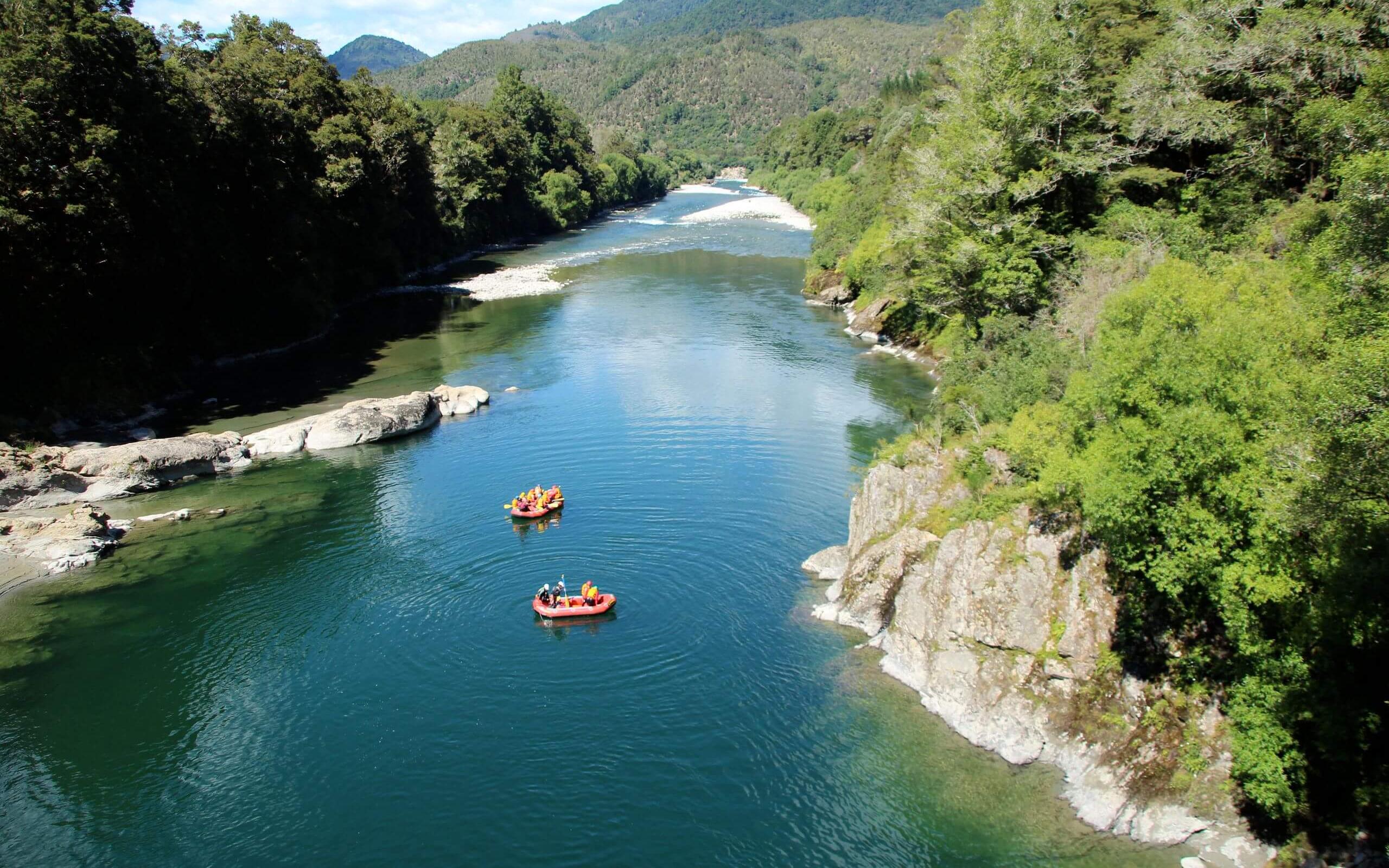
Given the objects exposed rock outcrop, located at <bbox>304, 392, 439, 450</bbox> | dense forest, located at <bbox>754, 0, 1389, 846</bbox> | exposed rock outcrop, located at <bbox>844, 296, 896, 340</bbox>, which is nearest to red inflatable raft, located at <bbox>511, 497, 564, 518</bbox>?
exposed rock outcrop, located at <bbox>304, 392, 439, 450</bbox>

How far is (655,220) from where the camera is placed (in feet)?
530

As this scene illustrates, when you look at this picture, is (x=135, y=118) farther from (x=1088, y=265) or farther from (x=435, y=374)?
(x=1088, y=265)

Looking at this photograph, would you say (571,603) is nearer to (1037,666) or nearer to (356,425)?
(1037,666)

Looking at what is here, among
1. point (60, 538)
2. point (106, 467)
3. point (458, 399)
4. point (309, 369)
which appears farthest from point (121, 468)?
point (309, 369)

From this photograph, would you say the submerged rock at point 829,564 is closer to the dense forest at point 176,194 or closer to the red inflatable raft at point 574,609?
the red inflatable raft at point 574,609

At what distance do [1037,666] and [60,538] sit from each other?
1510 inches

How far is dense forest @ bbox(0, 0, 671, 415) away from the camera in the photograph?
4469cm

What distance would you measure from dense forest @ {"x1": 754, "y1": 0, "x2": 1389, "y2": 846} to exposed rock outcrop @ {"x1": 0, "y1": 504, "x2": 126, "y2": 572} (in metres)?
34.3

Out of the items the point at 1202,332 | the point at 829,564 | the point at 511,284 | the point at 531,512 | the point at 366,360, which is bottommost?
the point at 829,564

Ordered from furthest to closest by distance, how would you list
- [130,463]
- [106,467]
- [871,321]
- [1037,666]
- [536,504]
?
[871,321], [130,463], [106,467], [536,504], [1037,666]

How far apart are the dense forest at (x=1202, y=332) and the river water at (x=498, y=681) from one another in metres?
4.93

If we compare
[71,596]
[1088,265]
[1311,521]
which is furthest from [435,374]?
[1311,521]

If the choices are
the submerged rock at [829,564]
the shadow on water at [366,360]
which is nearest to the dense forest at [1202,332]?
the submerged rock at [829,564]

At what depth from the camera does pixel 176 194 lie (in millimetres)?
54250
